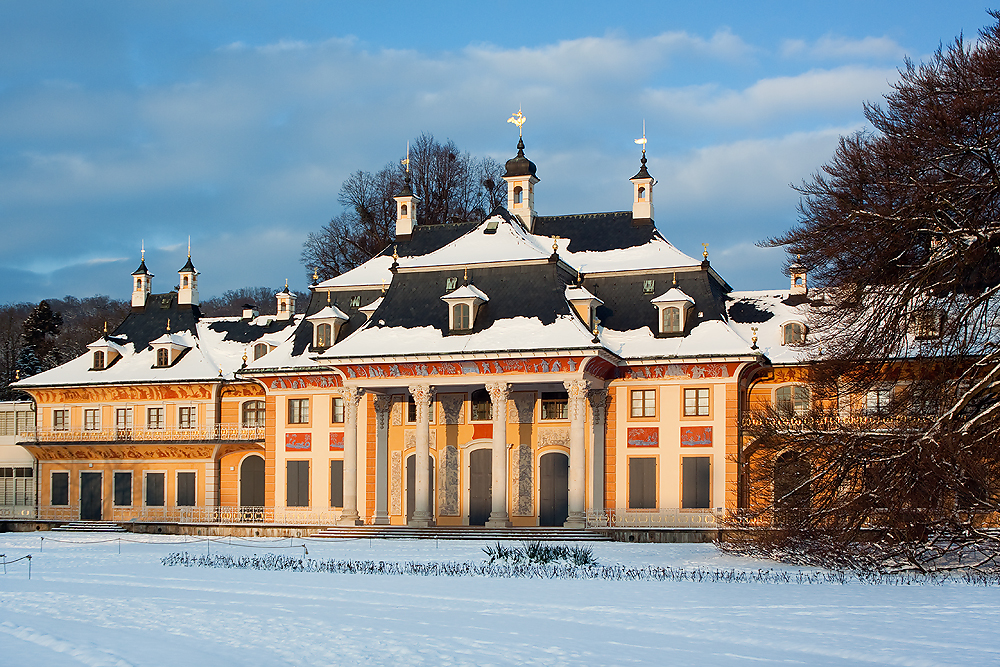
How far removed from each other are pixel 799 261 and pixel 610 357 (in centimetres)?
1250

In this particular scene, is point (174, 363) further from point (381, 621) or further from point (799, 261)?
point (381, 621)

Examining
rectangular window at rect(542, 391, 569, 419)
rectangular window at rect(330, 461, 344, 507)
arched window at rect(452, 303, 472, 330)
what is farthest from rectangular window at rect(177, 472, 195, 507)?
rectangular window at rect(542, 391, 569, 419)

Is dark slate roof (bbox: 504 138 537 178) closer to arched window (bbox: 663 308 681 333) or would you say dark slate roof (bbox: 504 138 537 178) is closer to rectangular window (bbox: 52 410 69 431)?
arched window (bbox: 663 308 681 333)

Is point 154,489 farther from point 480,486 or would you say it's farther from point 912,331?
point 912,331

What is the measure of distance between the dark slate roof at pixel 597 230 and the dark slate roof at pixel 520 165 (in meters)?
1.91

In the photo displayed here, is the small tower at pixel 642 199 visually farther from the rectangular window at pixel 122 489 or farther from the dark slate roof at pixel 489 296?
the rectangular window at pixel 122 489

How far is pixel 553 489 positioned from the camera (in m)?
42.1

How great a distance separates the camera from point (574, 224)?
1870 inches

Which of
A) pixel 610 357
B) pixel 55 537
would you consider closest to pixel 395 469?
pixel 610 357

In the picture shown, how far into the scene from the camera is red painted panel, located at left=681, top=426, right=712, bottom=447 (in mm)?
40719

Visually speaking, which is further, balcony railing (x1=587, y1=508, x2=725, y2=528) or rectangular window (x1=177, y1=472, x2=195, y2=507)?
rectangular window (x1=177, y1=472, x2=195, y2=507)

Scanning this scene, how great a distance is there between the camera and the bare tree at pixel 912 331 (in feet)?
79.2

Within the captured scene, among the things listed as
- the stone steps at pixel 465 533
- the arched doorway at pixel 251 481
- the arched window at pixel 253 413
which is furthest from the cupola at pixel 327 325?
the stone steps at pixel 465 533

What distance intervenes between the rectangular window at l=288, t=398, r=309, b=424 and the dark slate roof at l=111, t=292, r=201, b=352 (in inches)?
346
